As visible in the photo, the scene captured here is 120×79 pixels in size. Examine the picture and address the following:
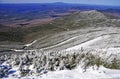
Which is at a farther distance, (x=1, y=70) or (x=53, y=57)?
(x=53, y=57)

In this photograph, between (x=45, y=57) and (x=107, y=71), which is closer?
(x=107, y=71)

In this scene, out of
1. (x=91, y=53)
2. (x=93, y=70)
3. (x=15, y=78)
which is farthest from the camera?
(x=91, y=53)

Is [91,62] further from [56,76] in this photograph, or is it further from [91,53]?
[56,76]

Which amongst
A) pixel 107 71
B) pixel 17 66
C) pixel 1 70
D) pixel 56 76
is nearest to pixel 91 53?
pixel 107 71

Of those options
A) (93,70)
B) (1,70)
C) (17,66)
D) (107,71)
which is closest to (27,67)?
(17,66)

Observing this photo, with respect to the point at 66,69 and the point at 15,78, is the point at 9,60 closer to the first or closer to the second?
the point at 15,78

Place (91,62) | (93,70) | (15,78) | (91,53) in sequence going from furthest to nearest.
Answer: (91,53)
(91,62)
(93,70)
(15,78)

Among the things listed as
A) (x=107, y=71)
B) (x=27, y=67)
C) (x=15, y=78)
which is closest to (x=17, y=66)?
(x=27, y=67)
